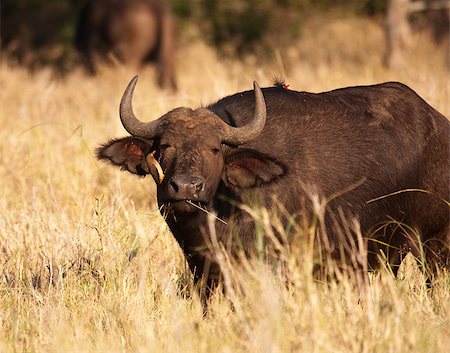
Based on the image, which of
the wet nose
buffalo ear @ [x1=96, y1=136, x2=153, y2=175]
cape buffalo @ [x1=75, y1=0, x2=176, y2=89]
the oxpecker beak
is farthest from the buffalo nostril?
cape buffalo @ [x1=75, y1=0, x2=176, y2=89]

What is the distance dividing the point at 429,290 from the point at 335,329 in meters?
1.54

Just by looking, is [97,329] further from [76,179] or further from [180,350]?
[76,179]

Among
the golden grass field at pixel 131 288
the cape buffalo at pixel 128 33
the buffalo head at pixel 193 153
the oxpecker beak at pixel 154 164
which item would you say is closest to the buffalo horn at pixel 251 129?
the buffalo head at pixel 193 153

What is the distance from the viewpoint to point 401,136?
660cm

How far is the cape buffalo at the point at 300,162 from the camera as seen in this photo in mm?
5984

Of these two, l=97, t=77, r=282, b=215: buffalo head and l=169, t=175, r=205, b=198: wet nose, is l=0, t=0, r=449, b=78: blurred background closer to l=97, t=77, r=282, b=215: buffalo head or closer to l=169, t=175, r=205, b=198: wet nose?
l=97, t=77, r=282, b=215: buffalo head

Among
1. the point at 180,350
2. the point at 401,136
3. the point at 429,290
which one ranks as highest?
the point at 401,136

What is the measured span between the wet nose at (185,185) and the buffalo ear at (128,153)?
643 mm

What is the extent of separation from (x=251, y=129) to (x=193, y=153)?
1.35 feet

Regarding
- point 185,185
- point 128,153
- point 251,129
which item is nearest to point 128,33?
point 128,153

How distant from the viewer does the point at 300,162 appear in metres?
6.26

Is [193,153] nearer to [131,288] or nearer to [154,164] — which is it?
[154,164]

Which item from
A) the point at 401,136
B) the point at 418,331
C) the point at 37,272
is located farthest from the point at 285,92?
the point at 418,331

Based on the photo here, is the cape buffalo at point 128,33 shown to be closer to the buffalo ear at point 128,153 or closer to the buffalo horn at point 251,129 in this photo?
the buffalo ear at point 128,153
